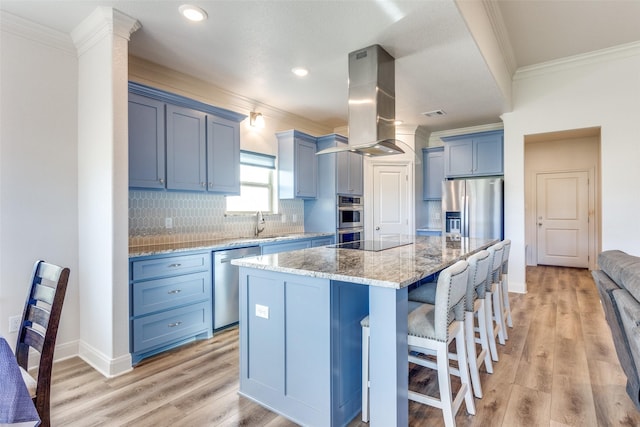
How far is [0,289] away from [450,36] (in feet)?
13.2

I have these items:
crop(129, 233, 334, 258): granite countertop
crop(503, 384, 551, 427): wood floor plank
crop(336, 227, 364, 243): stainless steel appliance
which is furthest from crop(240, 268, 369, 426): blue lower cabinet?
crop(336, 227, 364, 243): stainless steel appliance

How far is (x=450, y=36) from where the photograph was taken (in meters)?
2.69

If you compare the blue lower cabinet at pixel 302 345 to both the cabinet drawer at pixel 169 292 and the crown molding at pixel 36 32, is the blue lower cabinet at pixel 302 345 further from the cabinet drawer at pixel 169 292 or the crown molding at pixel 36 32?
the crown molding at pixel 36 32

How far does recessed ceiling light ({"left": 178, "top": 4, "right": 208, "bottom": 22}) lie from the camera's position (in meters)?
2.39

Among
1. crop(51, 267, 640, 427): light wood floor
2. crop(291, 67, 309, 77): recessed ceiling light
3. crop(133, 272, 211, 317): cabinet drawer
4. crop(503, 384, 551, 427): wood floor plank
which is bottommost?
crop(503, 384, 551, 427): wood floor plank

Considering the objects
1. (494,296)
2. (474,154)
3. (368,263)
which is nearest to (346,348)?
(368,263)

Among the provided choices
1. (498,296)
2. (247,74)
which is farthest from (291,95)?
(498,296)

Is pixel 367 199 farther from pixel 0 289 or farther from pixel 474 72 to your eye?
pixel 0 289

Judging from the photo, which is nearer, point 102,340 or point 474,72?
point 102,340

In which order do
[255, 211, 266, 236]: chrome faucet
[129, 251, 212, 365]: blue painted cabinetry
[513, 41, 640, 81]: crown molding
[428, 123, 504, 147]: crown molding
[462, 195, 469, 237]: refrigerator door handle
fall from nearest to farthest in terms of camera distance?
[129, 251, 212, 365]: blue painted cabinetry, [513, 41, 640, 81]: crown molding, [255, 211, 266, 236]: chrome faucet, [462, 195, 469, 237]: refrigerator door handle, [428, 123, 504, 147]: crown molding

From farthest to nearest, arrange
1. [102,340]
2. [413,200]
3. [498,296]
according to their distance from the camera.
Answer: [413,200]
[498,296]
[102,340]

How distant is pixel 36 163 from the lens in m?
2.60

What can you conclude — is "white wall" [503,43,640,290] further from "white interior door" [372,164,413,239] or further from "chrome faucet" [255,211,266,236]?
"chrome faucet" [255,211,266,236]

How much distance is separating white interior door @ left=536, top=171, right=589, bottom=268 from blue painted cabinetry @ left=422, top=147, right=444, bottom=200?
2.70 meters
